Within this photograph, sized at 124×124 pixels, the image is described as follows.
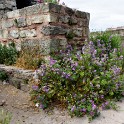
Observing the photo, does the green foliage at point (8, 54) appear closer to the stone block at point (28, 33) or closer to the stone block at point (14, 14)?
the stone block at point (28, 33)

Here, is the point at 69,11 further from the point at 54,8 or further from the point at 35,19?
the point at 35,19

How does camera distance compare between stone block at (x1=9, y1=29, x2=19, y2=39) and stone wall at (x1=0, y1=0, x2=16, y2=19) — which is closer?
stone block at (x1=9, y1=29, x2=19, y2=39)

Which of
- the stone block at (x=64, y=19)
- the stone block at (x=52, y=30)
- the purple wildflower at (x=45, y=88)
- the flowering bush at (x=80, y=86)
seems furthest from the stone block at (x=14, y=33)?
the purple wildflower at (x=45, y=88)

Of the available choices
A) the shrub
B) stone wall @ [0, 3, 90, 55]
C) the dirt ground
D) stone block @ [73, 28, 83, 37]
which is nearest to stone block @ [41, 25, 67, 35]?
stone wall @ [0, 3, 90, 55]

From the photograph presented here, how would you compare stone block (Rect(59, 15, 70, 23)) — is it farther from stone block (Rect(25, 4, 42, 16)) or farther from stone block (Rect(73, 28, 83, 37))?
stone block (Rect(25, 4, 42, 16))

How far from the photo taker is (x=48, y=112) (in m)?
3.92

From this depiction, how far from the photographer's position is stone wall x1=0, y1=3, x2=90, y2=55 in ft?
15.9

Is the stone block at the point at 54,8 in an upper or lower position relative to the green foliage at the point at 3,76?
upper

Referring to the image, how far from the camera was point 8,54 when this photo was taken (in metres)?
5.61

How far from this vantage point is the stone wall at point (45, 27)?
191 inches

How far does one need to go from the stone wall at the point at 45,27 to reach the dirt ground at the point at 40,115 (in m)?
1.22

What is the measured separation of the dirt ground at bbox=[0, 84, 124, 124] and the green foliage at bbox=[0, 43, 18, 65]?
1288mm

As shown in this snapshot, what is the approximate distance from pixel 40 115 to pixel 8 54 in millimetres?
2240

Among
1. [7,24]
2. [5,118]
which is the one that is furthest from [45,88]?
[7,24]
